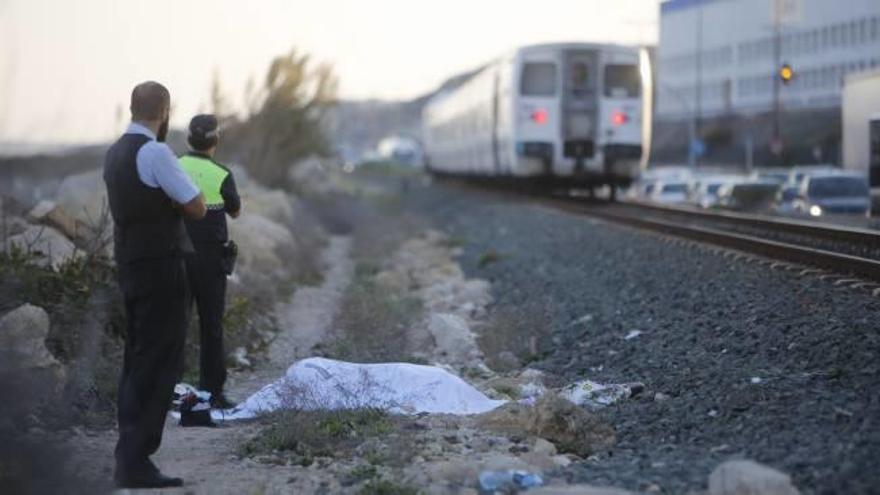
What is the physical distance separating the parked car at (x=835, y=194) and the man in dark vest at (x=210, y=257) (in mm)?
21798

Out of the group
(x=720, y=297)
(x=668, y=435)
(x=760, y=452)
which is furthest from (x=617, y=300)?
(x=760, y=452)

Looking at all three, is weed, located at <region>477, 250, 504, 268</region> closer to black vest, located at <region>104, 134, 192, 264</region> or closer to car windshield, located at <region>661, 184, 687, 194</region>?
black vest, located at <region>104, 134, 192, 264</region>

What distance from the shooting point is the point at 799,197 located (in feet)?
102

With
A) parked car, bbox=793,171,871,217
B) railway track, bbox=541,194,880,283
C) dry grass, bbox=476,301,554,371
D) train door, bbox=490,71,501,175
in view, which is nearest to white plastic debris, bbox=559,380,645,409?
dry grass, bbox=476,301,554,371

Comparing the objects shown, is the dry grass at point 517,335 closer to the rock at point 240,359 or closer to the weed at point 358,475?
the rock at point 240,359

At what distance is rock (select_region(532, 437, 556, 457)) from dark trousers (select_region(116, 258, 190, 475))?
1981 millimetres

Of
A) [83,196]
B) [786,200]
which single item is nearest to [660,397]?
[83,196]

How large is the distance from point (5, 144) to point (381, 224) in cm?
2922

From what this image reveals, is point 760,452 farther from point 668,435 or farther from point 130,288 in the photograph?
point 130,288

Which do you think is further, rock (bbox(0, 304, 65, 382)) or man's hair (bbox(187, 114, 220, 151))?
man's hair (bbox(187, 114, 220, 151))

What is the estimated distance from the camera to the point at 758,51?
79625 millimetres

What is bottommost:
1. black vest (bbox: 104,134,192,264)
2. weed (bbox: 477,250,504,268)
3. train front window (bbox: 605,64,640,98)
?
weed (bbox: 477,250,504,268)

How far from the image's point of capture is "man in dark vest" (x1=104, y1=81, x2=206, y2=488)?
6.91m

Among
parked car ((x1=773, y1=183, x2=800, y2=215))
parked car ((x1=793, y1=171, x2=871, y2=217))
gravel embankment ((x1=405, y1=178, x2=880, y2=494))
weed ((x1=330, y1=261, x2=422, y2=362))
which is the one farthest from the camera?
parked car ((x1=773, y1=183, x2=800, y2=215))
